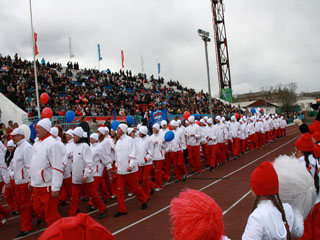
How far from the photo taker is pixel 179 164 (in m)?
10.6

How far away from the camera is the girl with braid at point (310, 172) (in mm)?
3662

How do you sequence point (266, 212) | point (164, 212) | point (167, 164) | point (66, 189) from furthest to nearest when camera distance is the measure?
point (167, 164)
point (66, 189)
point (164, 212)
point (266, 212)

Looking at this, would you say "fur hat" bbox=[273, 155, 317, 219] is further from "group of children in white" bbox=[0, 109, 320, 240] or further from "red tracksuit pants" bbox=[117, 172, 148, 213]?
"red tracksuit pants" bbox=[117, 172, 148, 213]

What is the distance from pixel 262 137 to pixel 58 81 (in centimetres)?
1557

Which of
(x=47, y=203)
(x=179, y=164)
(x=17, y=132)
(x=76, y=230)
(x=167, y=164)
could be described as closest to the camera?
(x=76, y=230)

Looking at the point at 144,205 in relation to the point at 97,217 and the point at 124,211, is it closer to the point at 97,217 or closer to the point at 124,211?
the point at 124,211

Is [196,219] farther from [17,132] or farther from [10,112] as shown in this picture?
[10,112]

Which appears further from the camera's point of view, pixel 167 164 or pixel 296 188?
pixel 167 164

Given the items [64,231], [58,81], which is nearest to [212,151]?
[64,231]

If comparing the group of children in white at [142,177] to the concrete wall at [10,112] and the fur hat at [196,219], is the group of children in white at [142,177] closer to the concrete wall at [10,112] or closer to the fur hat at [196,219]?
the fur hat at [196,219]

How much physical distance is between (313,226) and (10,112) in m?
15.6

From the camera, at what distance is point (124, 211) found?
274 inches

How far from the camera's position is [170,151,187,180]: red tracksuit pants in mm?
10633

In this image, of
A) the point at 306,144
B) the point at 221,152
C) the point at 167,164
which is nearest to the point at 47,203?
the point at 306,144
